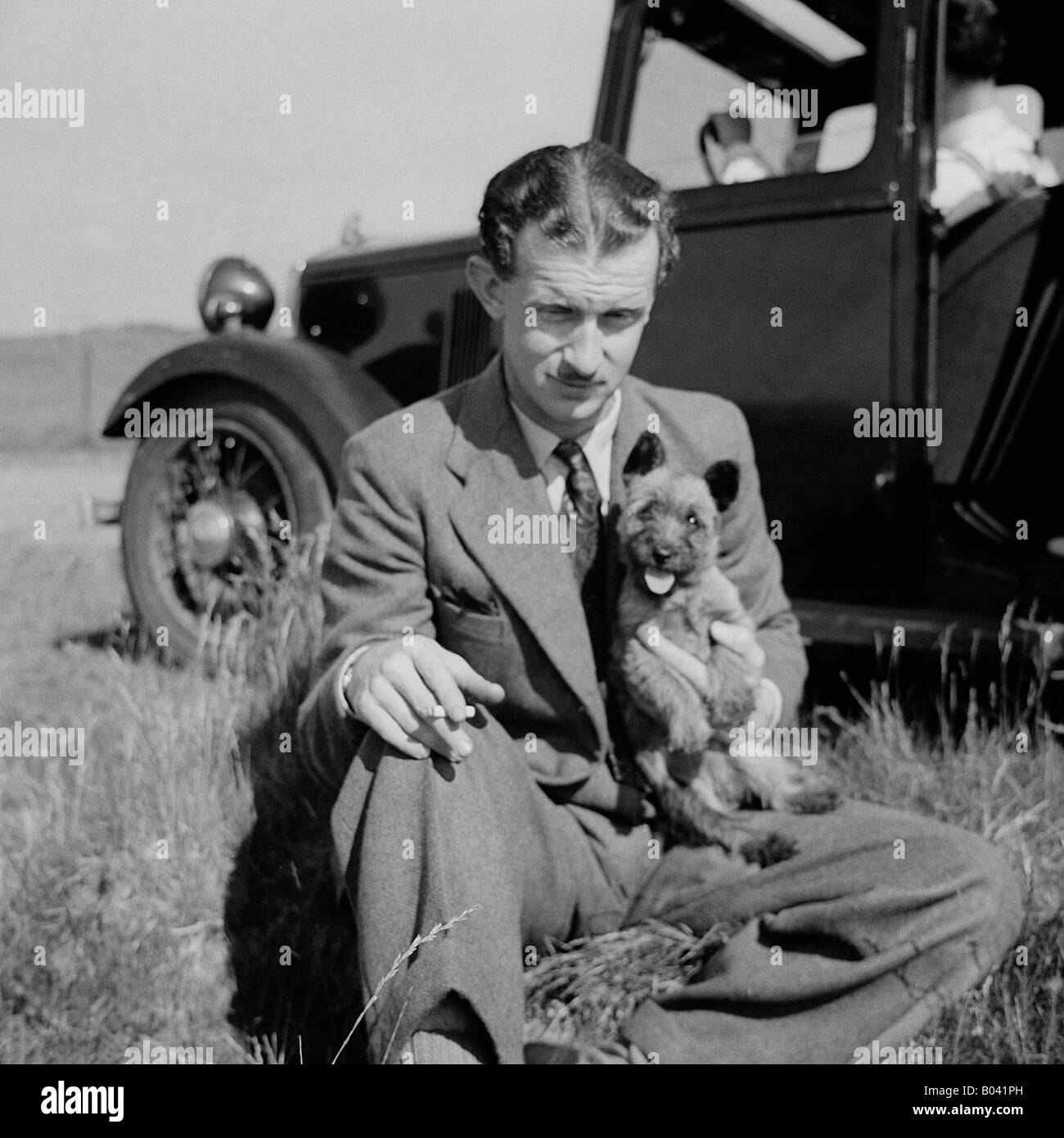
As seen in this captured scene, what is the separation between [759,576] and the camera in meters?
2.53

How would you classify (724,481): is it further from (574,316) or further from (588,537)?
(574,316)

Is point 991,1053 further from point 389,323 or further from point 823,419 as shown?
point 389,323

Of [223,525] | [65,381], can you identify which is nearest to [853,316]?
[223,525]

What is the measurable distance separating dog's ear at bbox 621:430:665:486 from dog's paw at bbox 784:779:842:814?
73 centimetres

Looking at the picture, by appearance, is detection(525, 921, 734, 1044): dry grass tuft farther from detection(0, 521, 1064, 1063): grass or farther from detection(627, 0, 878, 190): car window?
detection(627, 0, 878, 190): car window

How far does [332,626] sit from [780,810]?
0.98 metres

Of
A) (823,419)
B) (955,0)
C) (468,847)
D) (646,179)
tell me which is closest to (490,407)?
(646,179)

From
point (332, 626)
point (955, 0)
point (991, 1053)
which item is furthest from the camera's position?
point (955, 0)

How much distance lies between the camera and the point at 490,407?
7.52 feet

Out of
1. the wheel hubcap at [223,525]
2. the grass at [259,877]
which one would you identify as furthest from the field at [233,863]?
the wheel hubcap at [223,525]

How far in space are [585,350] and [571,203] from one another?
0.27 metres

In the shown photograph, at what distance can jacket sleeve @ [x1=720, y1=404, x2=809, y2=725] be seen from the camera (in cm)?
247

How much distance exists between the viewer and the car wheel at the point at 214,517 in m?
4.00

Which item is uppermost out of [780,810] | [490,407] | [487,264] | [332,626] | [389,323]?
[389,323]
